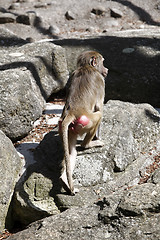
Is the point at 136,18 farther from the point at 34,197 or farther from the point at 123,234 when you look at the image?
the point at 123,234

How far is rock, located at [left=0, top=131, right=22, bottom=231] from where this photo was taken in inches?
173

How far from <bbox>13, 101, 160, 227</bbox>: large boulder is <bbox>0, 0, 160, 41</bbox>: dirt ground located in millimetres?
6909

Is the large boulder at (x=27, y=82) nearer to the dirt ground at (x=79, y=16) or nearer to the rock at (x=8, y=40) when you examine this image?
the rock at (x=8, y=40)

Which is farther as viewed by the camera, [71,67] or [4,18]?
[4,18]

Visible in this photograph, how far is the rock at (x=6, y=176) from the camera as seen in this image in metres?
4.39

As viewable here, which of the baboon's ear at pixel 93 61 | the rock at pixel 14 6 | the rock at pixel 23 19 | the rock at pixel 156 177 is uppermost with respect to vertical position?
the baboon's ear at pixel 93 61

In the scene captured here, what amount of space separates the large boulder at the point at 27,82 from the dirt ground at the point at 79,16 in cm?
400

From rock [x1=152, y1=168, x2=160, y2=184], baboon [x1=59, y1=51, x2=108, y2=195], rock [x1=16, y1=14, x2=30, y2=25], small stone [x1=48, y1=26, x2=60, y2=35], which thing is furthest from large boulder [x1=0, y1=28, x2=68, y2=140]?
rock [x1=16, y1=14, x2=30, y2=25]

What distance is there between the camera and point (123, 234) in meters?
3.16

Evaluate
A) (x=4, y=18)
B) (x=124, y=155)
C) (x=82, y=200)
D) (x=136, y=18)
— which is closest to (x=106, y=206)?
(x=82, y=200)

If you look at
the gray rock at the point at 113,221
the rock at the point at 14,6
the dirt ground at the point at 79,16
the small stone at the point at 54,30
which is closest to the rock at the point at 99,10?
the dirt ground at the point at 79,16

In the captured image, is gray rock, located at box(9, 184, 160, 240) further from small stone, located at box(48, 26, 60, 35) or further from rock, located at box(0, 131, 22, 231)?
small stone, located at box(48, 26, 60, 35)

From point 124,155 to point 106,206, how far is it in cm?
139

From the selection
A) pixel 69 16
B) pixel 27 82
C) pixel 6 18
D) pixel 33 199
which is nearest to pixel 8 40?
pixel 27 82
